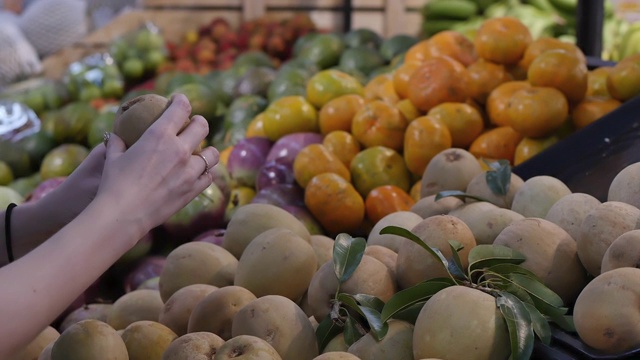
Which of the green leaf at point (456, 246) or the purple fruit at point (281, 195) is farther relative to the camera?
the purple fruit at point (281, 195)

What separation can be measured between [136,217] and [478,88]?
1875 millimetres

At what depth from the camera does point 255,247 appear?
62.7 inches

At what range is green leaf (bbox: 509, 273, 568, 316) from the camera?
1370 millimetres

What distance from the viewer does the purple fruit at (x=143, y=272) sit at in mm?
2391

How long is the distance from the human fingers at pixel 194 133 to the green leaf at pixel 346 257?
0.35m

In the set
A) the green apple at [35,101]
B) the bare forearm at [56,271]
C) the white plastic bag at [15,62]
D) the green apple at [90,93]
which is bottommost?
the white plastic bag at [15,62]

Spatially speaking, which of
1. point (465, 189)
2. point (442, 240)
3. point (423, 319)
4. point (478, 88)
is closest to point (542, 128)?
point (478, 88)

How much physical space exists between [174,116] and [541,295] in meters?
0.73

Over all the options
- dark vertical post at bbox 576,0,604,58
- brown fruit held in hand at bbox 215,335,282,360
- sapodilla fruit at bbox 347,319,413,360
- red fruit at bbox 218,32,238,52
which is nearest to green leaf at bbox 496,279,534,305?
sapodilla fruit at bbox 347,319,413,360

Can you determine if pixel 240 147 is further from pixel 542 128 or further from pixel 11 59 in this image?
pixel 11 59

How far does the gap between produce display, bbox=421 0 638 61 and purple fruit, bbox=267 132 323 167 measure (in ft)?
7.88

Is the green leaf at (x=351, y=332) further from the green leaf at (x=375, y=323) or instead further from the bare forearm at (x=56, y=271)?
the bare forearm at (x=56, y=271)

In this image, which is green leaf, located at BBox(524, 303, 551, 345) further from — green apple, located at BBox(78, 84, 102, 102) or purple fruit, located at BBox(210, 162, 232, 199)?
green apple, located at BBox(78, 84, 102, 102)

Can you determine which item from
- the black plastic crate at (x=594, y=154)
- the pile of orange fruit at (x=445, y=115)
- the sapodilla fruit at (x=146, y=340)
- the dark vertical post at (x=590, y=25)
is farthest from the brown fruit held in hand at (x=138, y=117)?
the dark vertical post at (x=590, y=25)
